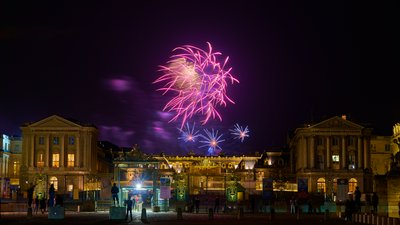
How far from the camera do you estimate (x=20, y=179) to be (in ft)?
403

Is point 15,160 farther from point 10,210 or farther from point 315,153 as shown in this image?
point 10,210

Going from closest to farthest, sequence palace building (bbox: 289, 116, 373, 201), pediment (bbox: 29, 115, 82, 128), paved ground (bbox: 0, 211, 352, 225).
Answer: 1. paved ground (bbox: 0, 211, 352, 225)
2. palace building (bbox: 289, 116, 373, 201)
3. pediment (bbox: 29, 115, 82, 128)

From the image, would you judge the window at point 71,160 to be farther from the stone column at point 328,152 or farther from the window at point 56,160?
the stone column at point 328,152

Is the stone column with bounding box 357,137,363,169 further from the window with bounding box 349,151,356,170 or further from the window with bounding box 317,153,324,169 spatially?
the window with bounding box 317,153,324,169

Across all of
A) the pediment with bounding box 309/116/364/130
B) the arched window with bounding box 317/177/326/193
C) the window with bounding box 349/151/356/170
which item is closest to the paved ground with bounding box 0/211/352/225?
the arched window with bounding box 317/177/326/193

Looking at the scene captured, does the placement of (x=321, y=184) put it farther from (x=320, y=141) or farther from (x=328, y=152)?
(x=320, y=141)

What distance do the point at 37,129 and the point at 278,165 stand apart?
4743 centimetres

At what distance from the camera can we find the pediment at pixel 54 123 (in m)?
125

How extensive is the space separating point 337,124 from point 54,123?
44943mm

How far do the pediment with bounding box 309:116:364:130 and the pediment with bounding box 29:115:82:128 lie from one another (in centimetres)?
3862

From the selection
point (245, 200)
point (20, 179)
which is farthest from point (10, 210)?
point (20, 179)

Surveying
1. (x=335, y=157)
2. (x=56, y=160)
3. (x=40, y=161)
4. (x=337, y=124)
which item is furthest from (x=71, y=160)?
(x=337, y=124)

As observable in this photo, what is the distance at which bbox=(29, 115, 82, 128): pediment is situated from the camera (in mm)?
125250

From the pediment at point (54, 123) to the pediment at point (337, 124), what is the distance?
127ft
